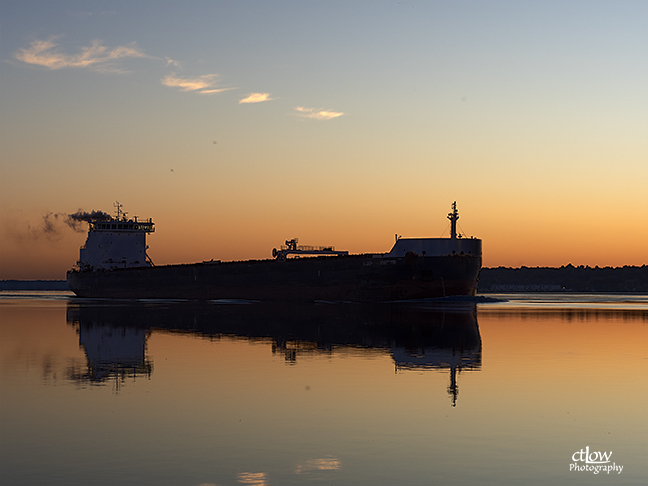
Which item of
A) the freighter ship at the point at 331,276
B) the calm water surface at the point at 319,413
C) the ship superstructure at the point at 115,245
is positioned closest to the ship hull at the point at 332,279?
the freighter ship at the point at 331,276

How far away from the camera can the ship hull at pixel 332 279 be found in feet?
241

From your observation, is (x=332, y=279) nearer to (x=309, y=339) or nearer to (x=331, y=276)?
(x=331, y=276)

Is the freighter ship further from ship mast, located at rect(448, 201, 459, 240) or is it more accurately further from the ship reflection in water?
the ship reflection in water

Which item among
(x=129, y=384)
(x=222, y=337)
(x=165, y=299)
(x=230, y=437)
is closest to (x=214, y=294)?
(x=165, y=299)

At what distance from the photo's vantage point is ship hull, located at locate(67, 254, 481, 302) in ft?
241

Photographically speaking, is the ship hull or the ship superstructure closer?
the ship hull

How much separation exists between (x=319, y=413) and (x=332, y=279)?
202 ft

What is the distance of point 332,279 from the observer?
75.8 m

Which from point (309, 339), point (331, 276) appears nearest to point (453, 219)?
point (331, 276)

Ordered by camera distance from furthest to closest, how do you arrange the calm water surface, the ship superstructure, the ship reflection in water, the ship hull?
the ship superstructure
the ship hull
the ship reflection in water
the calm water surface

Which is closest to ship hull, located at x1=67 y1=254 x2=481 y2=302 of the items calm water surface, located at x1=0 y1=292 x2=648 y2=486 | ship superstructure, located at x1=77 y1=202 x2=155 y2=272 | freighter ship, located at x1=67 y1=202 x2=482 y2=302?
freighter ship, located at x1=67 y1=202 x2=482 y2=302

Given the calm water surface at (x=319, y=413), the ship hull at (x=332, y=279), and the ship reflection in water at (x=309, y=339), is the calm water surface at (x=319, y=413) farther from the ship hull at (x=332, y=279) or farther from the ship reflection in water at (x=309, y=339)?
the ship hull at (x=332, y=279)

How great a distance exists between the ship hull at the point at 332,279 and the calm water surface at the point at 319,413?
145 feet

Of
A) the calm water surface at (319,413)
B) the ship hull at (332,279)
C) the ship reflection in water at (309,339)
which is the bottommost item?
the ship reflection in water at (309,339)
